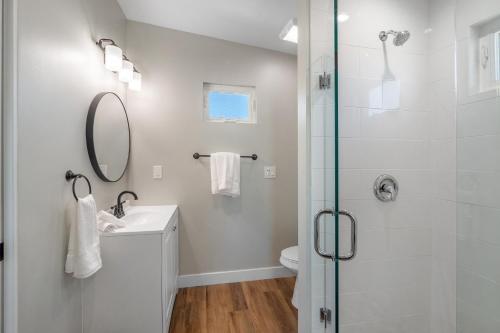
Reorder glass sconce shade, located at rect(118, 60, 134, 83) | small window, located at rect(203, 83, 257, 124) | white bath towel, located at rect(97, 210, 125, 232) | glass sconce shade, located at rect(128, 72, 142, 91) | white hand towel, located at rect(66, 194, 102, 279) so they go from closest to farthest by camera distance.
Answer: white hand towel, located at rect(66, 194, 102, 279), white bath towel, located at rect(97, 210, 125, 232), glass sconce shade, located at rect(118, 60, 134, 83), glass sconce shade, located at rect(128, 72, 142, 91), small window, located at rect(203, 83, 257, 124)

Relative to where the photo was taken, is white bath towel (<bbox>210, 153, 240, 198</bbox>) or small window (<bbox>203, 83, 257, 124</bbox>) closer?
white bath towel (<bbox>210, 153, 240, 198</bbox>)

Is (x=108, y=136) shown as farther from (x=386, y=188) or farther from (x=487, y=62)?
(x=487, y=62)

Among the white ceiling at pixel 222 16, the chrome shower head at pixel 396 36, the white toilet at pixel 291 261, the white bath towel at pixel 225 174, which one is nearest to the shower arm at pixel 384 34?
the chrome shower head at pixel 396 36

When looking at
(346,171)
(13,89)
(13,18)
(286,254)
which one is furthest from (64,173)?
(286,254)

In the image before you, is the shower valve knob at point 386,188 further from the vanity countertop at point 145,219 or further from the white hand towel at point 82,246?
the white hand towel at point 82,246

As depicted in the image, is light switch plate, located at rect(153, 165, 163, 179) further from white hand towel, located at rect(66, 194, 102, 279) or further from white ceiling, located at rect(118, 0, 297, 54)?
white ceiling, located at rect(118, 0, 297, 54)

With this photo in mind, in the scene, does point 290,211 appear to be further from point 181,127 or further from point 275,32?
point 275,32

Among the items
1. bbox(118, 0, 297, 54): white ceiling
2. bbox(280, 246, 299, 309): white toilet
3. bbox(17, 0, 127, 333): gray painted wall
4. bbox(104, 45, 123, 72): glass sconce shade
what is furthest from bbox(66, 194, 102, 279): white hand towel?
bbox(118, 0, 297, 54): white ceiling

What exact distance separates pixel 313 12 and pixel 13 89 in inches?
53.3

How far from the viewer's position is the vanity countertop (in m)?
1.32

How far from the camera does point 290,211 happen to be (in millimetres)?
2383

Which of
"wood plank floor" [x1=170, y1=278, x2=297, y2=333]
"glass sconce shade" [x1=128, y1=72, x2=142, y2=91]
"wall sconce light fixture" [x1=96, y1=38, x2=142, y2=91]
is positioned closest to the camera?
"wall sconce light fixture" [x1=96, y1=38, x2=142, y2=91]

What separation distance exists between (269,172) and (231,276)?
3.77 feet

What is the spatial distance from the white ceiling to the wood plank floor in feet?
8.12
